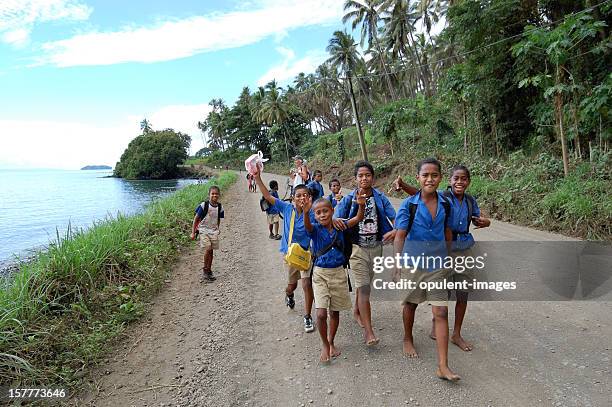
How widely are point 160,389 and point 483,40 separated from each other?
538 inches

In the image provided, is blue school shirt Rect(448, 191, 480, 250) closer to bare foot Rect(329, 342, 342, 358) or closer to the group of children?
the group of children

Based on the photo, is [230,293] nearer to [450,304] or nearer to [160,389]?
[160,389]

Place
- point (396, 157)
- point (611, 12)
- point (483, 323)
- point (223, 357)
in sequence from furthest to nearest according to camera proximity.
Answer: point (396, 157), point (611, 12), point (483, 323), point (223, 357)

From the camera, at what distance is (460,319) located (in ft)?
11.3

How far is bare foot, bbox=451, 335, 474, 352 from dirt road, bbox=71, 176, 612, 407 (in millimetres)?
64

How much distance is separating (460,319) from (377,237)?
1.07m

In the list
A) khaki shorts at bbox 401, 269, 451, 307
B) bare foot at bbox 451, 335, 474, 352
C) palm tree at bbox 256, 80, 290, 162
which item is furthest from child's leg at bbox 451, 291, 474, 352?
palm tree at bbox 256, 80, 290, 162

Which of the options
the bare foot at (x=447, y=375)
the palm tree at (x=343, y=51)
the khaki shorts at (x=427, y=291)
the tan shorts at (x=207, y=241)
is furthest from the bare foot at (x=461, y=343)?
the palm tree at (x=343, y=51)

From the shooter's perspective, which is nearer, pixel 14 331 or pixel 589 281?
pixel 14 331

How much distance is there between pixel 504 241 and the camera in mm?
7023

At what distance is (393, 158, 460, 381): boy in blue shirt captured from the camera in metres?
2.92

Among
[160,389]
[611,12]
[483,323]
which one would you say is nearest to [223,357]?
[160,389]

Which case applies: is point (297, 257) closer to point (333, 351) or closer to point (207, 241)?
point (333, 351)

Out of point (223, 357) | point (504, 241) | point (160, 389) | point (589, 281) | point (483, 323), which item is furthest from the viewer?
point (504, 241)
